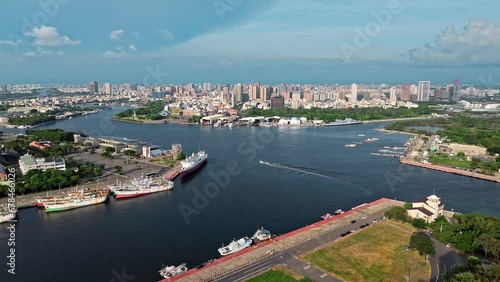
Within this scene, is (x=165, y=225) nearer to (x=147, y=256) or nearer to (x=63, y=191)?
(x=147, y=256)

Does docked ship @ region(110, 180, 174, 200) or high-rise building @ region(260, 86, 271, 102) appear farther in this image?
high-rise building @ region(260, 86, 271, 102)

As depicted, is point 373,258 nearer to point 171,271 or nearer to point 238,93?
point 171,271

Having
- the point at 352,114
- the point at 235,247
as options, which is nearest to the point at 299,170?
the point at 235,247

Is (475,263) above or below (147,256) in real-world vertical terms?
above

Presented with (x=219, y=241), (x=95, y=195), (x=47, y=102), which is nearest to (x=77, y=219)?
(x=95, y=195)

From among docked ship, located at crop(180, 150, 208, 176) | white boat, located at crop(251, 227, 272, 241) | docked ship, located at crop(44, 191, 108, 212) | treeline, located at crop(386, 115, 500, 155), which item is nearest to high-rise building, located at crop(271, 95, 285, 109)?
treeline, located at crop(386, 115, 500, 155)

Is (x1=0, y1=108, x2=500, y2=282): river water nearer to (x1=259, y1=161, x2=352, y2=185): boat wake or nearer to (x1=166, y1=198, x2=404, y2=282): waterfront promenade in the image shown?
(x1=259, y1=161, x2=352, y2=185): boat wake

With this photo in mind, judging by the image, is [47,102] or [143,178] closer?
[143,178]
